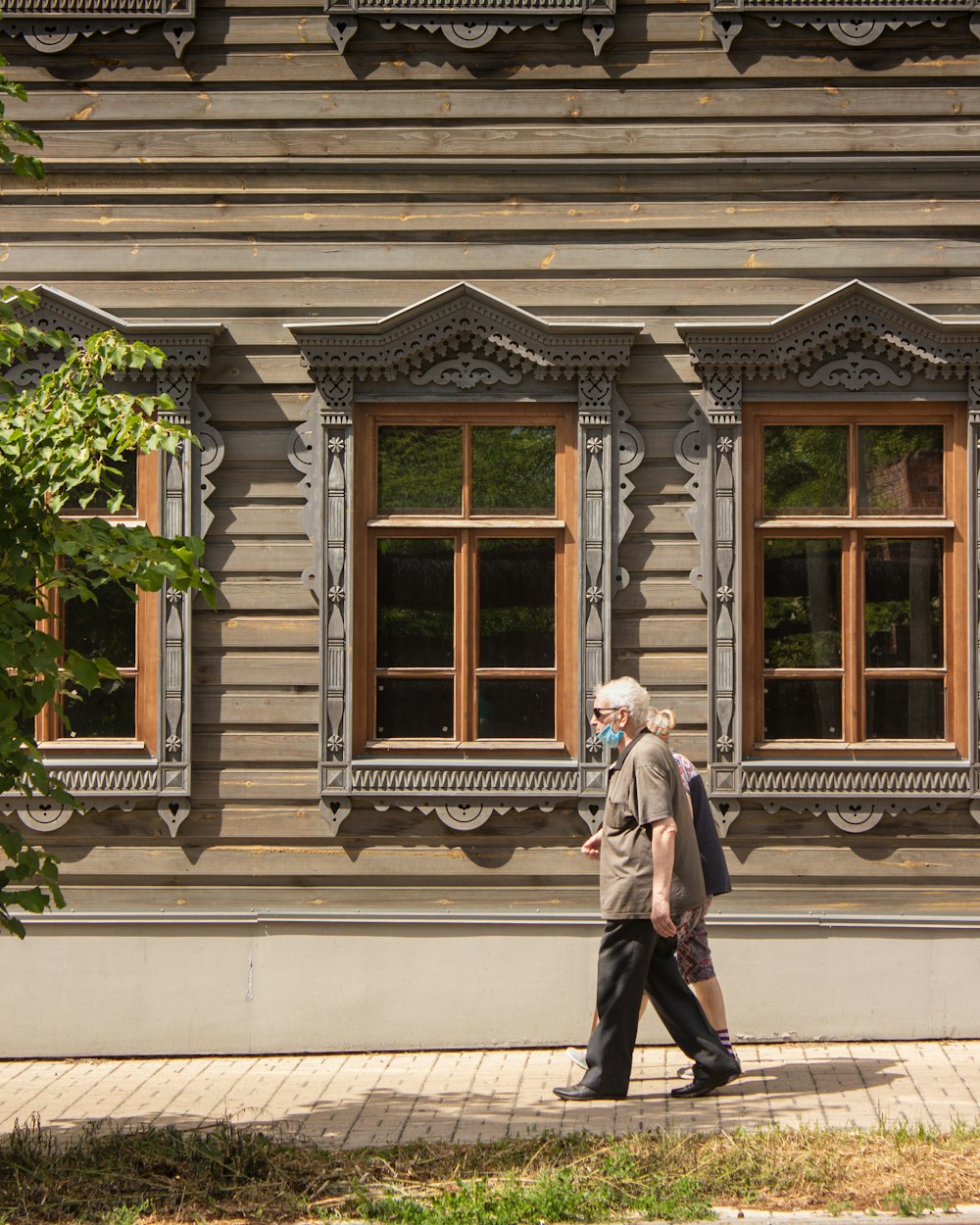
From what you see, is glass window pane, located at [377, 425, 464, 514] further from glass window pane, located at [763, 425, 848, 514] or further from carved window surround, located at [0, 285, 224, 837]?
glass window pane, located at [763, 425, 848, 514]

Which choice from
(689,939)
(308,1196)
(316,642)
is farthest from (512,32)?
(308,1196)

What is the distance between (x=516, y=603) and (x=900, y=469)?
2211 millimetres

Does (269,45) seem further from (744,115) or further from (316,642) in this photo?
(316,642)

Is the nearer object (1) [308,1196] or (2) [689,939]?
(1) [308,1196]

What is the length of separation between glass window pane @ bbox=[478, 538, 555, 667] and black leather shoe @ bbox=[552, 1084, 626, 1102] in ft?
7.67

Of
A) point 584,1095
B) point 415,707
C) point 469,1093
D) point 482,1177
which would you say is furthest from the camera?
point 415,707

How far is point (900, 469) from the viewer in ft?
26.5

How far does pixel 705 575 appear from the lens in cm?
796

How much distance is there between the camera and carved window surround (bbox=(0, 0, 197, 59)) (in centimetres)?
804

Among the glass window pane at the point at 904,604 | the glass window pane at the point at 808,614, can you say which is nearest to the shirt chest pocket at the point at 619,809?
the glass window pane at the point at 808,614

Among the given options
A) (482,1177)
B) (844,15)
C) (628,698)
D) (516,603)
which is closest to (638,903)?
(628,698)

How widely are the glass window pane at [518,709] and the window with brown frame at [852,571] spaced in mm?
1102

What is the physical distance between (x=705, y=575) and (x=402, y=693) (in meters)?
1.77

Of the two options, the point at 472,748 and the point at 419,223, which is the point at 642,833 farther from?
the point at 419,223
